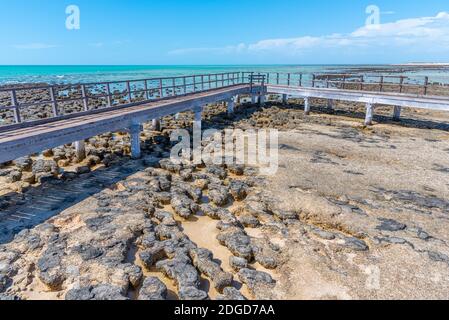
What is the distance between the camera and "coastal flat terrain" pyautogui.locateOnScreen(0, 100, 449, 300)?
5039 millimetres

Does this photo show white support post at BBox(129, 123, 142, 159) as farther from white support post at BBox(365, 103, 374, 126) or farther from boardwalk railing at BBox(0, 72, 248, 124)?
white support post at BBox(365, 103, 374, 126)

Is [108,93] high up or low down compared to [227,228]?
up

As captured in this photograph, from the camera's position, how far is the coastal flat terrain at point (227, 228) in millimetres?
5039

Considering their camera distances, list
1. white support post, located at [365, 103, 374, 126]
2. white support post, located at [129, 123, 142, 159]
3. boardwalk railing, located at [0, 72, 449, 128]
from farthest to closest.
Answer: white support post, located at [365, 103, 374, 126]
white support post, located at [129, 123, 142, 159]
boardwalk railing, located at [0, 72, 449, 128]

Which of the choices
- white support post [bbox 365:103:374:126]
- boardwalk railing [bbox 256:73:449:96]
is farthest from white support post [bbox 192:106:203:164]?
white support post [bbox 365:103:374:126]

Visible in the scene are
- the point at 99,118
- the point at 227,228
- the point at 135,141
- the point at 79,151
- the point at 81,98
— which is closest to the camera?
the point at 227,228

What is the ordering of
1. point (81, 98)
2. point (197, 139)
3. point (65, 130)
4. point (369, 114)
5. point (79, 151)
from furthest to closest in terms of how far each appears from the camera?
point (369, 114)
point (197, 139)
point (79, 151)
point (81, 98)
point (65, 130)

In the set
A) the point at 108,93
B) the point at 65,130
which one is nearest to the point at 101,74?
the point at 108,93

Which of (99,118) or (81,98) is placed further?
(81,98)

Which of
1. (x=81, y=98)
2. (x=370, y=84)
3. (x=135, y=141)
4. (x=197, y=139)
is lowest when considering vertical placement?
(x=197, y=139)

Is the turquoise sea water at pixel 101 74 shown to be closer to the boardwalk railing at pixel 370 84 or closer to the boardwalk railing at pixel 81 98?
the boardwalk railing at pixel 370 84

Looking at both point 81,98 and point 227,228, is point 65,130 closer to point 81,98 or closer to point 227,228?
point 81,98

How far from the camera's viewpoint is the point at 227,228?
6.74 m
